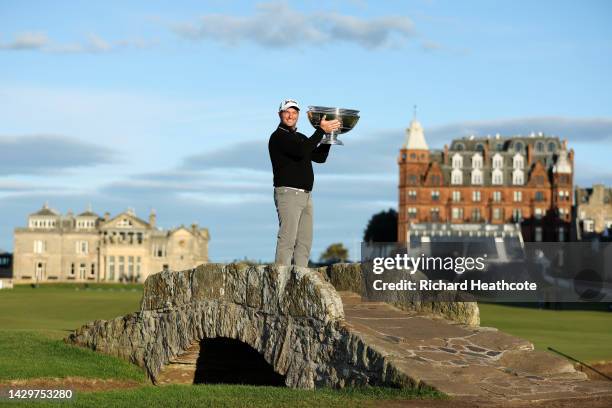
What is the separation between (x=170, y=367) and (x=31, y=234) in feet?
505

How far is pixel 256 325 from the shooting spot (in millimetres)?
16391

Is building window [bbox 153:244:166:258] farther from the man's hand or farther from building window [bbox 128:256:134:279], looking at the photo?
the man's hand

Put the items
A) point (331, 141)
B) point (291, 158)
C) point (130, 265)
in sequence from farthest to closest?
point (130, 265) < point (291, 158) < point (331, 141)

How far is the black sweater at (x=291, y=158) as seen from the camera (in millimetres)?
15711

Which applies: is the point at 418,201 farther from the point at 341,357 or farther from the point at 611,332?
the point at 341,357

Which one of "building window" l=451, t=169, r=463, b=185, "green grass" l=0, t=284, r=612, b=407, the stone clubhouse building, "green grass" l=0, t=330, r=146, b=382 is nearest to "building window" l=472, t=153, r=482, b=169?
"building window" l=451, t=169, r=463, b=185

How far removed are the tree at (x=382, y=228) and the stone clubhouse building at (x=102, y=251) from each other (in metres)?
34.5

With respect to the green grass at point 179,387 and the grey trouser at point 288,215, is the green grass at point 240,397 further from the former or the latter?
the grey trouser at point 288,215

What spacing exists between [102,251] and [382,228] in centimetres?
4936

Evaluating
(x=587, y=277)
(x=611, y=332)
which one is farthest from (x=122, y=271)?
(x=611, y=332)

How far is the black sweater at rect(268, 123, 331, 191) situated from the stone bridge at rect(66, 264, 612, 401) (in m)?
1.32

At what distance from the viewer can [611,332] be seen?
→ 31391 millimetres

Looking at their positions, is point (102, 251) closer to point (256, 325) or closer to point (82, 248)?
point (82, 248)

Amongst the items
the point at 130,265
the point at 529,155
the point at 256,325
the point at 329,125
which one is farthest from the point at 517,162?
the point at 329,125
